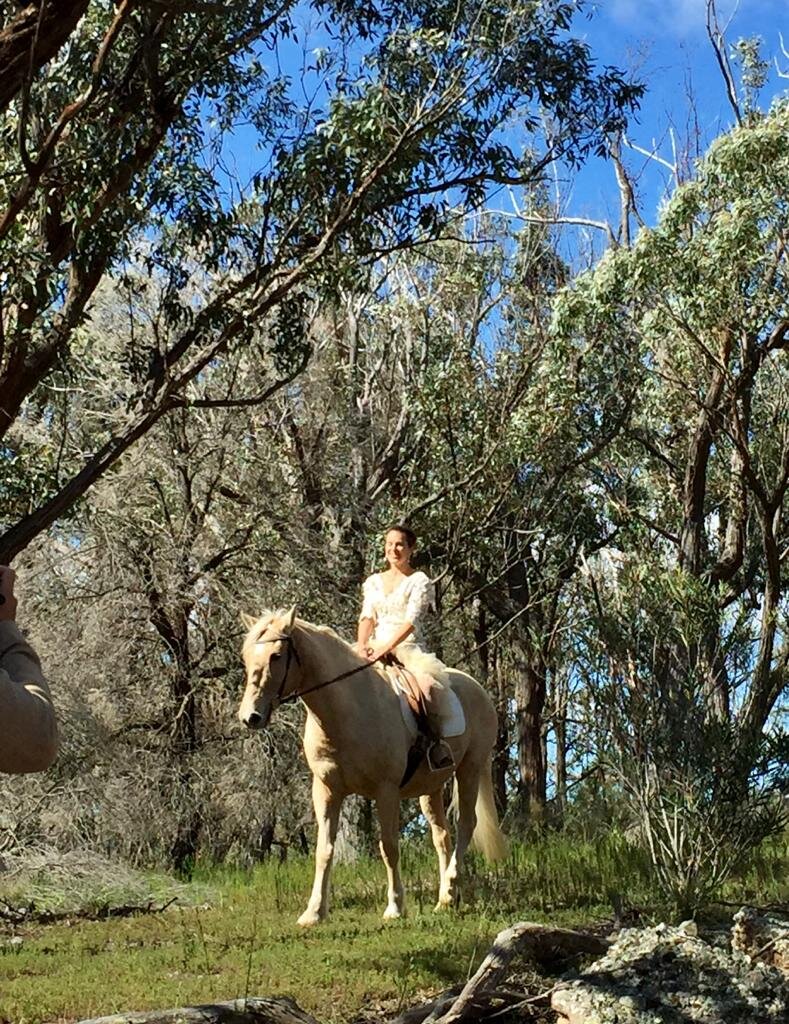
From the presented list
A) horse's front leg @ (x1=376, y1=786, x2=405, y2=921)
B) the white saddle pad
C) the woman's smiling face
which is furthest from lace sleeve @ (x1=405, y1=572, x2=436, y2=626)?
horse's front leg @ (x1=376, y1=786, x2=405, y2=921)

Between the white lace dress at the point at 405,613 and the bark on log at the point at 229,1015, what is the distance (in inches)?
187

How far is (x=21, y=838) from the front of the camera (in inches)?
509

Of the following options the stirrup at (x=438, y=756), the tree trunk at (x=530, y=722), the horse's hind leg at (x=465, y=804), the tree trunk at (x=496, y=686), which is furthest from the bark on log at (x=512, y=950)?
the tree trunk at (x=530, y=722)

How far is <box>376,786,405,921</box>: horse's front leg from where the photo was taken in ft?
31.2

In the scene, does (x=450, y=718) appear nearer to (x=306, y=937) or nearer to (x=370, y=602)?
(x=370, y=602)

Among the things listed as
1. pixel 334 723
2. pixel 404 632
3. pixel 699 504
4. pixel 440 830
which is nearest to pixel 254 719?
pixel 334 723

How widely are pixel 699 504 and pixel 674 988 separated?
37.0ft

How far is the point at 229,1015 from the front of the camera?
5066 millimetres

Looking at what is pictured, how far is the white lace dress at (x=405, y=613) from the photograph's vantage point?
9984 millimetres

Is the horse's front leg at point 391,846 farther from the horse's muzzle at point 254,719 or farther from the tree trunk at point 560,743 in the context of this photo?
the tree trunk at point 560,743

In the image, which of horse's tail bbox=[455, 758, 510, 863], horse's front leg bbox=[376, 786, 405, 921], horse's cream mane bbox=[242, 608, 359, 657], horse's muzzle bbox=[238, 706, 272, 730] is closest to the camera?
horse's muzzle bbox=[238, 706, 272, 730]

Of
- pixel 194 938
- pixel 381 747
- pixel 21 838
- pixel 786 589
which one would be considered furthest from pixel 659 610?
pixel 786 589

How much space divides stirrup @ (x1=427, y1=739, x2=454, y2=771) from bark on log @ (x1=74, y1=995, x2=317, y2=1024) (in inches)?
184

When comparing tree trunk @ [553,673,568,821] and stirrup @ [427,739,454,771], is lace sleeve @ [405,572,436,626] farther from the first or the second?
tree trunk @ [553,673,568,821]
